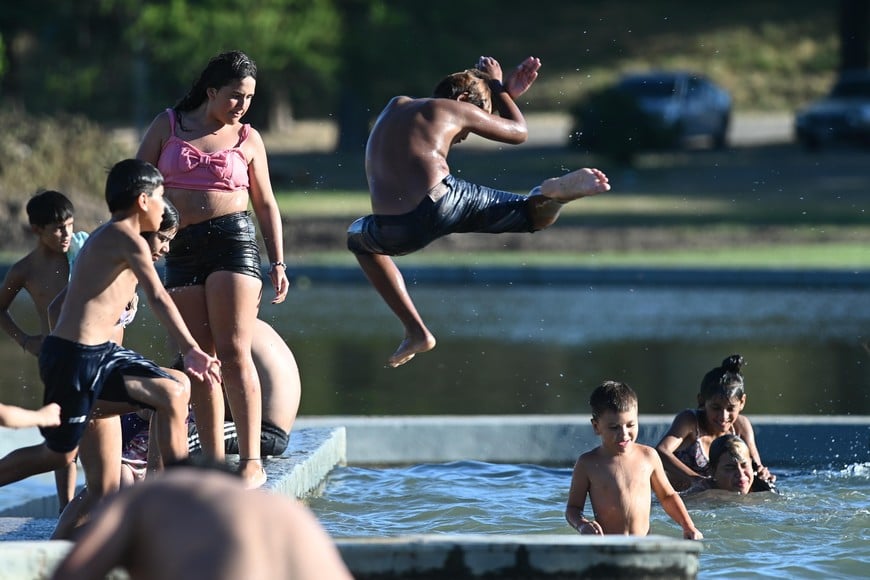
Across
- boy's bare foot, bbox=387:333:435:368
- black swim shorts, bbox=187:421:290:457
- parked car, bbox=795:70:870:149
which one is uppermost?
parked car, bbox=795:70:870:149

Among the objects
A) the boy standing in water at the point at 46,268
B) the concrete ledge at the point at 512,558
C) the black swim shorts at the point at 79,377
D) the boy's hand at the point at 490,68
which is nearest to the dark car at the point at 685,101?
the boy's hand at the point at 490,68

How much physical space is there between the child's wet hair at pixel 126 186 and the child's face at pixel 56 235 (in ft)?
3.83

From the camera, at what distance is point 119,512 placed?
326cm

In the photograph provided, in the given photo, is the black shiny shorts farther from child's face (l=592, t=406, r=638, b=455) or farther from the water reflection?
the water reflection

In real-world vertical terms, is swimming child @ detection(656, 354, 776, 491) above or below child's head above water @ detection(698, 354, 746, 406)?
below

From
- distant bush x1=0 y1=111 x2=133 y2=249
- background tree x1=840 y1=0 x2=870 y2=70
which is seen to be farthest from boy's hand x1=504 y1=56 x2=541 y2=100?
background tree x1=840 y1=0 x2=870 y2=70

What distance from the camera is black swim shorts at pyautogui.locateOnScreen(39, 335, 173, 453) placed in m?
5.39

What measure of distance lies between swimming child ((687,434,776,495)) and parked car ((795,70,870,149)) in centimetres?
2688

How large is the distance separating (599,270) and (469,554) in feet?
39.6

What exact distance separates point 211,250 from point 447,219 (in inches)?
47.1

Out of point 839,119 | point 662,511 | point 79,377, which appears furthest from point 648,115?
point 79,377

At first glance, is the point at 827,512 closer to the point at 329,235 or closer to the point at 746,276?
the point at 746,276

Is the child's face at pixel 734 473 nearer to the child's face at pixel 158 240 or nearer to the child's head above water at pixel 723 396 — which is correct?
the child's head above water at pixel 723 396

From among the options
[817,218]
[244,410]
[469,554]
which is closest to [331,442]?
[244,410]
